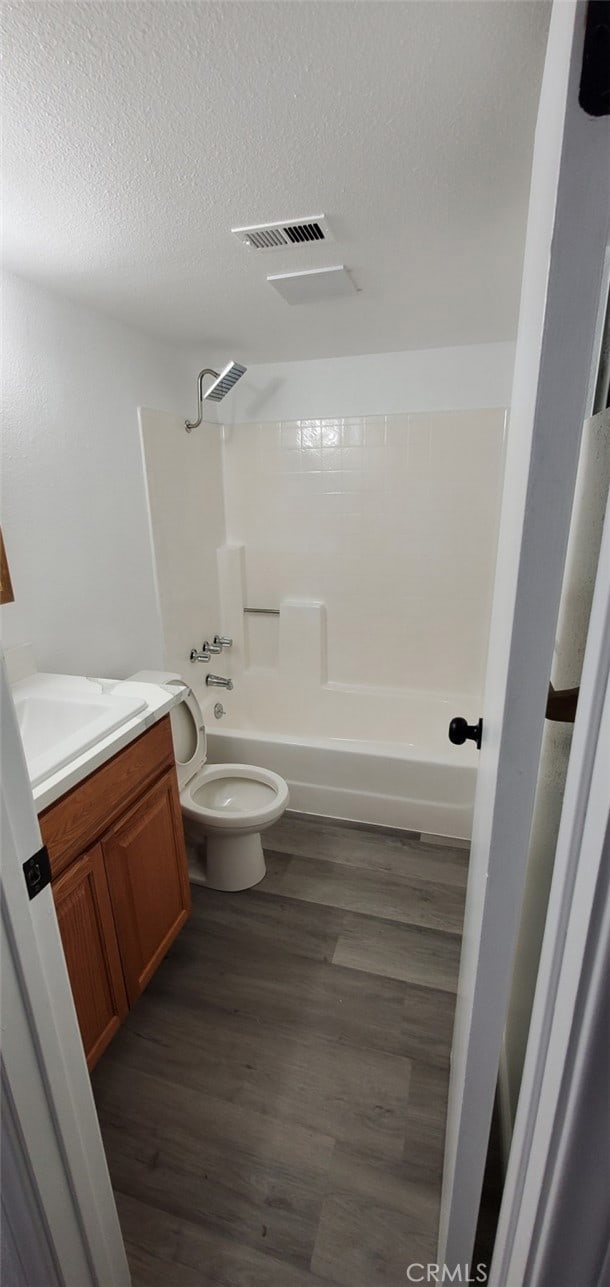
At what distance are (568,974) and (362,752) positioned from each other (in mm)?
1797

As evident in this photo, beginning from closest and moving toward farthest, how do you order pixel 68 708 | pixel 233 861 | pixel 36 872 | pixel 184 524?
pixel 36 872 < pixel 68 708 < pixel 233 861 < pixel 184 524

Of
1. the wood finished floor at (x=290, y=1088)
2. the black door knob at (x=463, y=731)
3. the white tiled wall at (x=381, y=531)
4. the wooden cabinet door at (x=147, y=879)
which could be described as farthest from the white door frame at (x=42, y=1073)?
the white tiled wall at (x=381, y=531)

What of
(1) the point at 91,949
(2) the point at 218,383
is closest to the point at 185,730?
(1) the point at 91,949

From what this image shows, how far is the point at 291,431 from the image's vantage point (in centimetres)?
270

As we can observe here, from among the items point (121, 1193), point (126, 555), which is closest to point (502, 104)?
point (126, 555)

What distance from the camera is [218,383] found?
2.21 m

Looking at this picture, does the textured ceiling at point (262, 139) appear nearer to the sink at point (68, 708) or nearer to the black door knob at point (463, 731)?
the black door knob at point (463, 731)

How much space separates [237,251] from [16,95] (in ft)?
2.10

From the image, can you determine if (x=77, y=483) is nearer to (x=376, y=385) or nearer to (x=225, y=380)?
(x=225, y=380)

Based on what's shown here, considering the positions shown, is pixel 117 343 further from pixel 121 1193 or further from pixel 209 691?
pixel 121 1193

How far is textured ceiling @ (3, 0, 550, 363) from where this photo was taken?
0.76 m

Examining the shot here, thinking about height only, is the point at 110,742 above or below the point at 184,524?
below

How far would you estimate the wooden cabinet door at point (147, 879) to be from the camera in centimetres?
137

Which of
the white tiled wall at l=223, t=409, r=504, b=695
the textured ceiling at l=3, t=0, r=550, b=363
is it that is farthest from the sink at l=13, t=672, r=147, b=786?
the white tiled wall at l=223, t=409, r=504, b=695
